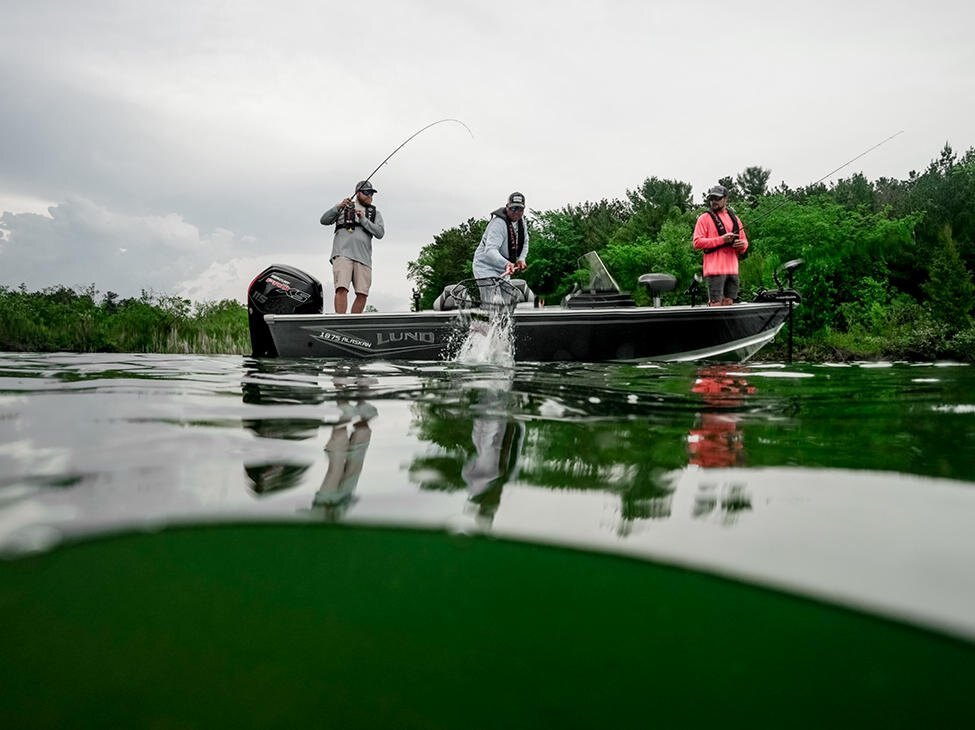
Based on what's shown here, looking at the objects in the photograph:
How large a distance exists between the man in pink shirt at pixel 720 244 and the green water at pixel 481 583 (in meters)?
6.78

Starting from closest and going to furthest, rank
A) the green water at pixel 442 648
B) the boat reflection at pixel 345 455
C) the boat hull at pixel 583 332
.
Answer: the green water at pixel 442 648 → the boat reflection at pixel 345 455 → the boat hull at pixel 583 332

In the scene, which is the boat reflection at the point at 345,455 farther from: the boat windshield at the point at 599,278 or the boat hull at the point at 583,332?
the boat windshield at the point at 599,278

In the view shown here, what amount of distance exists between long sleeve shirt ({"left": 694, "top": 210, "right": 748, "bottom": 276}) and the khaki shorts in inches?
180

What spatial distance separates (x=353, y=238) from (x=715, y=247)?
4.88m

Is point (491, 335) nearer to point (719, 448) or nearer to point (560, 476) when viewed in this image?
point (719, 448)

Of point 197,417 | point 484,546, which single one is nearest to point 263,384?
point 197,417

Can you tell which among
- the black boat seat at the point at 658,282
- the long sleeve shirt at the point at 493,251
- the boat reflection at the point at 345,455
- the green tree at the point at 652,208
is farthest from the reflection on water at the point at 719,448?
the green tree at the point at 652,208

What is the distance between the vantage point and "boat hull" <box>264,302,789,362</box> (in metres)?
8.23

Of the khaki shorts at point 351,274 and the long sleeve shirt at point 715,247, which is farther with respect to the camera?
the khaki shorts at point 351,274

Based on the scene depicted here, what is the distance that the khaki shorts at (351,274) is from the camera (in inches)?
370

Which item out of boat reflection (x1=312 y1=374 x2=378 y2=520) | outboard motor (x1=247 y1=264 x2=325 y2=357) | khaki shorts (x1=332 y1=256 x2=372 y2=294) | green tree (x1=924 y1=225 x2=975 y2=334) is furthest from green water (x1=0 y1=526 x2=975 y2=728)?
green tree (x1=924 y1=225 x2=975 y2=334)

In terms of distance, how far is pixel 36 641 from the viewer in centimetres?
92

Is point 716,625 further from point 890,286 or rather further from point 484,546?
point 890,286

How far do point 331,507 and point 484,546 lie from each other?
362mm
